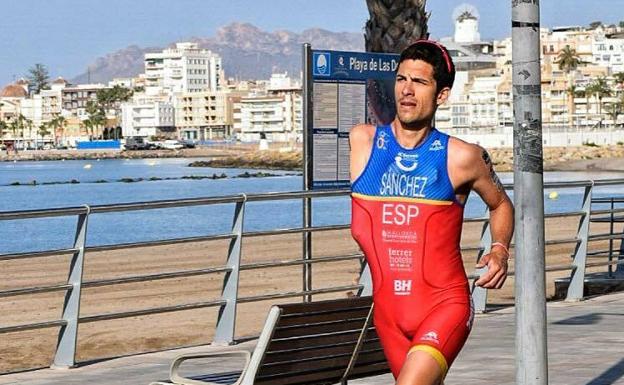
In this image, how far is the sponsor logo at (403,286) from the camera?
5.60m

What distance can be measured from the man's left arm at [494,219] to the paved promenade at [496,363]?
358 centimetres

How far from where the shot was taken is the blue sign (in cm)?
1237

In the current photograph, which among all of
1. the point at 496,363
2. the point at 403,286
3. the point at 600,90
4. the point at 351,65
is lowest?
the point at 496,363

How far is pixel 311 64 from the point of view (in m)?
12.3

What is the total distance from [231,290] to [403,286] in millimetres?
6351

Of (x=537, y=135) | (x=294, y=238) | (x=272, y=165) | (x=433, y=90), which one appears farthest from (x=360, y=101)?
(x=272, y=165)

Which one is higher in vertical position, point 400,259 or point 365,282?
point 400,259

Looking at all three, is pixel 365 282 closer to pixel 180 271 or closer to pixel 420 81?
pixel 180 271

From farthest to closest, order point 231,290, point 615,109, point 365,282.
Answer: point 615,109 < point 365,282 < point 231,290

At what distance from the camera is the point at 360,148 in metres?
5.80

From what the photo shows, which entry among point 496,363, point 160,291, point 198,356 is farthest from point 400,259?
point 160,291

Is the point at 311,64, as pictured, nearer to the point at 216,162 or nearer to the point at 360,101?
the point at 360,101

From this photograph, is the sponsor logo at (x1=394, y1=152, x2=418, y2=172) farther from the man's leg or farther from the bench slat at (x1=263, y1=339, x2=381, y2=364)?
the bench slat at (x1=263, y1=339, x2=381, y2=364)

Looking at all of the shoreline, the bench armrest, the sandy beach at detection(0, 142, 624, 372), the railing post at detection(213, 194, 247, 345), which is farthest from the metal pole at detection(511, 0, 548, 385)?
the shoreline
